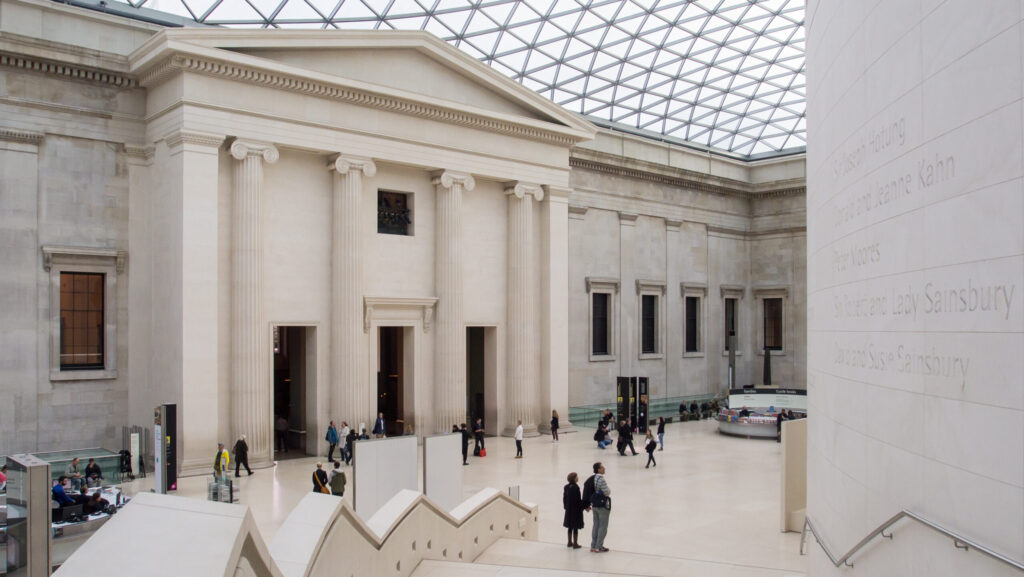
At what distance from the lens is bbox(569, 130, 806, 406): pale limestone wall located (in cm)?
3522

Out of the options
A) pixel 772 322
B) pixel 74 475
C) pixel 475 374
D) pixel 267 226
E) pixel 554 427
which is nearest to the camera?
pixel 74 475

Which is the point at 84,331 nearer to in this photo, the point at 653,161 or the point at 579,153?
the point at 579,153

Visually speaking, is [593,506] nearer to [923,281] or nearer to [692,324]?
[923,281]

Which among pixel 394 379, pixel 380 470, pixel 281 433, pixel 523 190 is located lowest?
pixel 281 433

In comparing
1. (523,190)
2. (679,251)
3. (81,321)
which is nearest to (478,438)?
(523,190)

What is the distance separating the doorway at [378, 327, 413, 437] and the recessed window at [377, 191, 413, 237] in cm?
327

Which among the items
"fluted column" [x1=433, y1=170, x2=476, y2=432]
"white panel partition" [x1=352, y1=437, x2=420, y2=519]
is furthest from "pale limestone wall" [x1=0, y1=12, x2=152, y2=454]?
"white panel partition" [x1=352, y1=437, x2=420, y2=519]

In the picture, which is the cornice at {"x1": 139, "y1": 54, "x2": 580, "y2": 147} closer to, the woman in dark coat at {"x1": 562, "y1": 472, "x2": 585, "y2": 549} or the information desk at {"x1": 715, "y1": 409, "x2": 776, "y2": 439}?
the information desk at {"x1": 715, "y1": 409, "x2": 776, "y2": 439}

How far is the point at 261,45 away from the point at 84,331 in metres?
9.14

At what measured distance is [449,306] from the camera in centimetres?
2753

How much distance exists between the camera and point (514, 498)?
15.4 metres

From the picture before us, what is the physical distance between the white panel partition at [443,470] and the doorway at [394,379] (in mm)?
11340

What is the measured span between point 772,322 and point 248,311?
2975 cm

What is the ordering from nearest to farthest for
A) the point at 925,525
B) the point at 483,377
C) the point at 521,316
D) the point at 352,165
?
1. the point at 925,525
2. the point at 352,165
3. the point at 521,316
4. the point at 483,377
